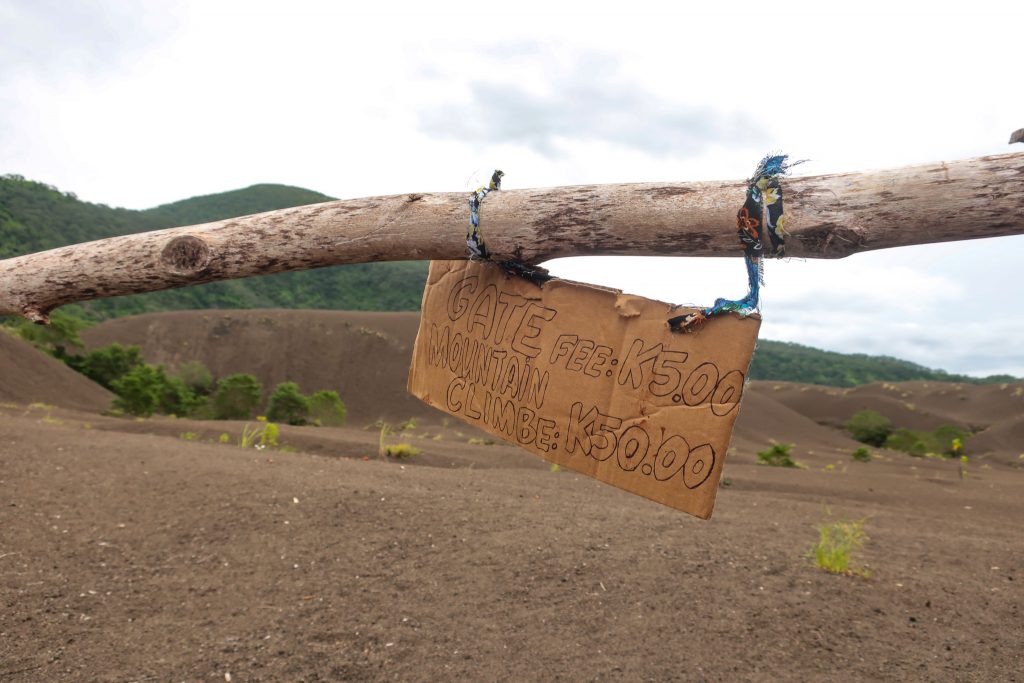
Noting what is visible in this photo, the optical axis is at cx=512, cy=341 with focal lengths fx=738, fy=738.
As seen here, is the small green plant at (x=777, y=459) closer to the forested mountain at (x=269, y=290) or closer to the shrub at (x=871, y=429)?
the shrub at (x=871, y=429)

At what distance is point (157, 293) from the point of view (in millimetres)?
74312

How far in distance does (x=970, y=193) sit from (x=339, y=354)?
4684 cm

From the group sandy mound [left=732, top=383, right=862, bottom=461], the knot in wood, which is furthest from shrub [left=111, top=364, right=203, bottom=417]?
the knot in wood

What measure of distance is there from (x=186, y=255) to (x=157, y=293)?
79.6 m

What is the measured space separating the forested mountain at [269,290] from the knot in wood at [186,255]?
60.5m

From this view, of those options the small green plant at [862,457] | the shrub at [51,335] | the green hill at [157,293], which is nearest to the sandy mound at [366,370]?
the green hill at [157,293]

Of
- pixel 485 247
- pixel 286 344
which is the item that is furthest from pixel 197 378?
pixel 485 247

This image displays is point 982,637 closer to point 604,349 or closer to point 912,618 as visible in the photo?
point 912,618

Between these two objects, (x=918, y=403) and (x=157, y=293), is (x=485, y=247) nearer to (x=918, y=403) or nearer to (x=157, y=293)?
(x=918, y=403)

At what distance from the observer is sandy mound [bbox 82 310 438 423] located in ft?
146

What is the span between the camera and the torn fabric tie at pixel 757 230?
6.37 ft

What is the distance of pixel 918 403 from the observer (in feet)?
155

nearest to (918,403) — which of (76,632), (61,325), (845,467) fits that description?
(845,467)

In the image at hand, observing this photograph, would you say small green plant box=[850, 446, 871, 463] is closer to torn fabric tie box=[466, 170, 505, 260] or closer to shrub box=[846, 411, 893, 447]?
shrub box=[846, 411, 893, 447]
